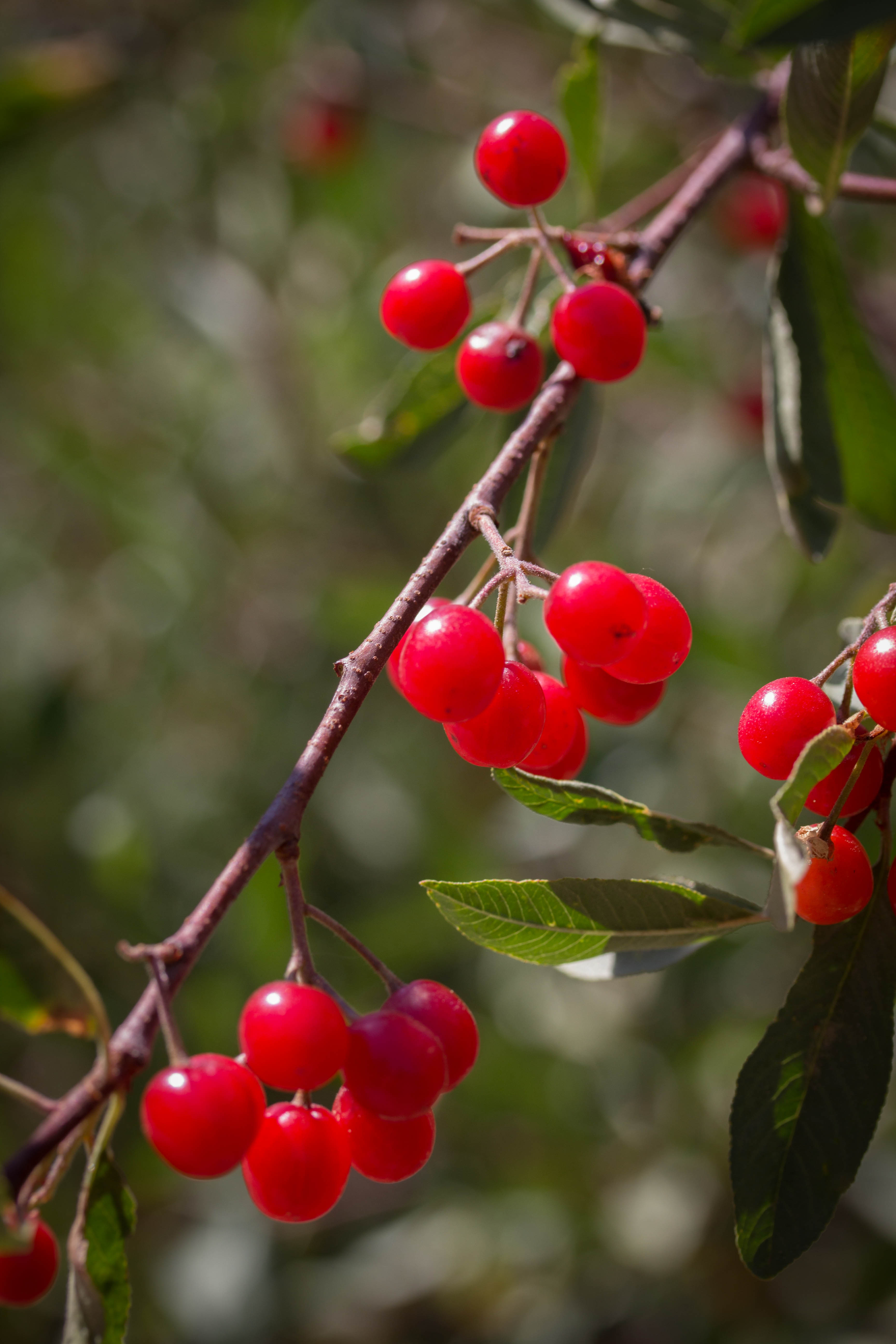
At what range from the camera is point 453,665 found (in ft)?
2.84

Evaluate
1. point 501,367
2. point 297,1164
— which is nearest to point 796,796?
point 297,1164

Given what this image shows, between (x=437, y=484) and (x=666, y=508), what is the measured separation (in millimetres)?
970

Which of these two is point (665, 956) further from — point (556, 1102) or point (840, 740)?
point (556, 1102)

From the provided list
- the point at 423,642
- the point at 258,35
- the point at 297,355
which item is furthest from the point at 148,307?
the point at 423,642

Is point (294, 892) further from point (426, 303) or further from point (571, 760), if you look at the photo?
point (426, 303)

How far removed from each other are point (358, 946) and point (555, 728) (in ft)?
1.10

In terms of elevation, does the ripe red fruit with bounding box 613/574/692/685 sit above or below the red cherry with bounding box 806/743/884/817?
above

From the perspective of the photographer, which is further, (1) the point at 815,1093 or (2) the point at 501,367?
(2) the point at 501,367

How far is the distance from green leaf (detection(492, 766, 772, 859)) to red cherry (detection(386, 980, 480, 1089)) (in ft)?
0.63

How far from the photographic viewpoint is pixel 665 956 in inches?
39.2

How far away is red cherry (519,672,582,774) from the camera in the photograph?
3.60 feet

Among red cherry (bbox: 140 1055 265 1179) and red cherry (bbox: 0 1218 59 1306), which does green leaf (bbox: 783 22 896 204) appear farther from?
red cherry (bbox: 0 1218 59 1306)

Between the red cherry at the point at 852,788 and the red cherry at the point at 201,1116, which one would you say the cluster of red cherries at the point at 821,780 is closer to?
the red cherry at the point at 852,788

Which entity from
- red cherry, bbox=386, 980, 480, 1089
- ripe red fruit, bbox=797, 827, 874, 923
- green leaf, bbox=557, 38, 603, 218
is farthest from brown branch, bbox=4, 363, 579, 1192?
green leaf, bbox=557, 38, 603, 218
